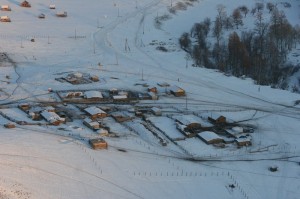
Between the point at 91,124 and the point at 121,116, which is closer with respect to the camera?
the point at 91,124

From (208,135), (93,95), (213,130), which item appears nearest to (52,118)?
(93,95)

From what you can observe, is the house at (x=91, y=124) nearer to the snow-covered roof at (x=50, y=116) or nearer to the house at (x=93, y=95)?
the snow-covered roof at (x=50, y=116)

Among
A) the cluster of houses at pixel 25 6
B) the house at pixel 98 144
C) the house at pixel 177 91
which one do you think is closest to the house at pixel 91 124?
the house at pixel 98 144

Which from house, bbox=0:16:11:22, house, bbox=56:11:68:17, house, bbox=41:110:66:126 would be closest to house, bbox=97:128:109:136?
house, bbox=41:110:66:126

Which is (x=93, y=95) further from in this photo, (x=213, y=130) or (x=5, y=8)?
(x=5, y=8)

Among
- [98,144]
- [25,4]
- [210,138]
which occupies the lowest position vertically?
[98,144]

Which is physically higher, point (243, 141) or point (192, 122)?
point (192, 122)

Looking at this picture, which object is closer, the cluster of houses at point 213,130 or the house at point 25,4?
the cluster of houses at point 213,130
